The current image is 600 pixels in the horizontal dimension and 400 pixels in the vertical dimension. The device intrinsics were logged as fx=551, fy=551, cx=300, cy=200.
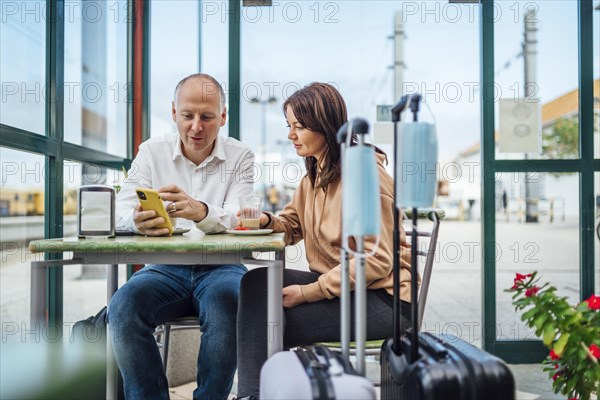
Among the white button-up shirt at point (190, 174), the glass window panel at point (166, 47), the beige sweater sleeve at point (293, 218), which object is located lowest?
the beige sweater sleeve at point (293, 218)

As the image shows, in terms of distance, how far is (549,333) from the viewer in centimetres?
157

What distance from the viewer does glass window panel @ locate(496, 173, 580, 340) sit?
297 cm

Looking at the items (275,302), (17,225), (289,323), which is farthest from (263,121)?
(275,302)

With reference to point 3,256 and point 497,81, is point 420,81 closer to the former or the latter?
point 497,81

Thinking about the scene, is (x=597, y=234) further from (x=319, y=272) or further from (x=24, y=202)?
(x=24, y=202)

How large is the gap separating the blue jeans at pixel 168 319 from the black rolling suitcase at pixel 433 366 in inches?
25.5

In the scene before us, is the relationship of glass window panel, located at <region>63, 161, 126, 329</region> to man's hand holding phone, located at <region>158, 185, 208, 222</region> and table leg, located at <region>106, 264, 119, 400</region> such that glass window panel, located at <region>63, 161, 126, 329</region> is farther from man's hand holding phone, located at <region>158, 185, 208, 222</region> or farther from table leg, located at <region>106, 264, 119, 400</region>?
man's hand holding phone, located at <region>158, 185, 208, 222</region>

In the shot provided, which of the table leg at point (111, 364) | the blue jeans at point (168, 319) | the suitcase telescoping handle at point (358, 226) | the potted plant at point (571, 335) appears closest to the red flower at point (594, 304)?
the potted plant at point (571, 335)

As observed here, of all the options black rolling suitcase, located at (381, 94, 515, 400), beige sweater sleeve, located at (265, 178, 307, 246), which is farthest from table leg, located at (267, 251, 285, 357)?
beige sweater sleeve, located at (265, 178, 307, 246)

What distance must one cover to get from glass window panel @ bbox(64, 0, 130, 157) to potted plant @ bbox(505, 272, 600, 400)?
74.9 inches

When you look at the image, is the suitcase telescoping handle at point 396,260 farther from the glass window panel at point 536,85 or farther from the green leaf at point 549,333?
the glass window panel at point 536,85

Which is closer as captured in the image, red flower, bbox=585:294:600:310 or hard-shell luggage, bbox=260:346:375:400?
hard-shell luggage, bbox=260:346:375:400

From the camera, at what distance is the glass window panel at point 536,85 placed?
298 centimetres

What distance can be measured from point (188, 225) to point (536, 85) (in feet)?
6.84
